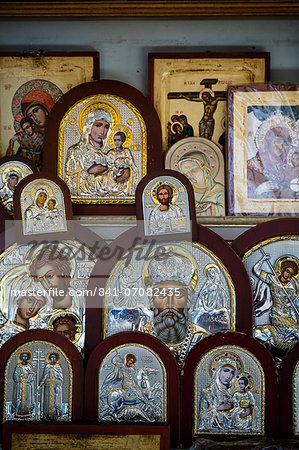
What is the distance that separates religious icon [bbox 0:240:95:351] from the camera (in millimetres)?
2170

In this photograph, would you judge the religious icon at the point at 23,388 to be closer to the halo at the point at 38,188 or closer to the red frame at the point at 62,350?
the red frame at the point at 62,350

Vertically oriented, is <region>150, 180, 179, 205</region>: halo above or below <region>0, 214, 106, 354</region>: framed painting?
above

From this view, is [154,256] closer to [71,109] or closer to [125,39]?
[71,109]

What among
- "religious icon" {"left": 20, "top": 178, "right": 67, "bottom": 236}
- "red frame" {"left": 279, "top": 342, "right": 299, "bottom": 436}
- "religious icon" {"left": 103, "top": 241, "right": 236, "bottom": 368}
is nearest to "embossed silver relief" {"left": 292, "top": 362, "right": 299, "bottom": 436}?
"red frame" {"left": 279, "top": 342, "right": 299, "bottom": 436}

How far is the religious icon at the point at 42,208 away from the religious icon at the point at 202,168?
0.45m

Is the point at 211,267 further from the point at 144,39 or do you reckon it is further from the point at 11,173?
the point at 144,39

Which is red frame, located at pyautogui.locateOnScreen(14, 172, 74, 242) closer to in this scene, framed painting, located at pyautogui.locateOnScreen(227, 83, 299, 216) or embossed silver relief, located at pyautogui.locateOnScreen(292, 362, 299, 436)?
framed painting, located at pyautogui.locateOnScreen(227, 83, 299, 216)

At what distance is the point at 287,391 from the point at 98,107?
4.16ft

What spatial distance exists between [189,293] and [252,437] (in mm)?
524

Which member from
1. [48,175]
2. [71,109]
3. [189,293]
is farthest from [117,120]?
[189,293]

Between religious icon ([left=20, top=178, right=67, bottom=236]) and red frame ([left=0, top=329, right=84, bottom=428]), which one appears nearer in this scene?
red frame ([left=0, top=329, right=84, bottom=428])

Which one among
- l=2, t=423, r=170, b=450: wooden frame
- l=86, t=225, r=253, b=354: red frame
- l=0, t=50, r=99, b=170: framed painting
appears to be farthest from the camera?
l=0, t=50, r=99, b=170: framed painting

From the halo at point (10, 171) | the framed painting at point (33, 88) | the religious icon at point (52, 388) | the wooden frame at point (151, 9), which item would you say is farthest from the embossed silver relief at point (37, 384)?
the wooden frame at point (151, 9)

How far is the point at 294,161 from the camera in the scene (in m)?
2.32
